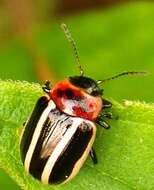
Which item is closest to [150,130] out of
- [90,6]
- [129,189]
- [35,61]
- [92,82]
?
[129,189]

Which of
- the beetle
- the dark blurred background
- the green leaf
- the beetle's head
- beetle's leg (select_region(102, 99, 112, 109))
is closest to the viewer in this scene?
the green leaf

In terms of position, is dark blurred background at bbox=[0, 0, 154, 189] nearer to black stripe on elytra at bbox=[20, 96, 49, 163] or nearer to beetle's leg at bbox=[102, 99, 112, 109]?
beetle's leg at bbox=[102, 99, 112, 109]

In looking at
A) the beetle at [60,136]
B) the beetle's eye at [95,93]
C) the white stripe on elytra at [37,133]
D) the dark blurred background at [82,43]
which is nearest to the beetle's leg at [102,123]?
the beetle at [60,136]

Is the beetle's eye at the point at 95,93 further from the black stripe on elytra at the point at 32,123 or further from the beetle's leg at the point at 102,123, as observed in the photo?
the black stripe on elytra at the point at 32,123

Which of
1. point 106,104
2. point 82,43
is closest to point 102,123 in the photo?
point 106,104

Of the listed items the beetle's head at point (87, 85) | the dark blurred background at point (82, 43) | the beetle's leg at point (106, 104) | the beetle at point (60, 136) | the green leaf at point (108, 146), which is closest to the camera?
the green leaf at point (108, 146)

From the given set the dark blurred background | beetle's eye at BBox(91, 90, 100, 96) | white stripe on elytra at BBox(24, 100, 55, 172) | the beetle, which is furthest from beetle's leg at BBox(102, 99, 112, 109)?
the dark blurred background

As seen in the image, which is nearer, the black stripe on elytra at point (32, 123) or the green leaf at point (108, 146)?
the green leaf at point (108, 146)

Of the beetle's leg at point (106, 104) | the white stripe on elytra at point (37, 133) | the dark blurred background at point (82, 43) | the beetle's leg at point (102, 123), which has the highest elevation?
the white stripe on elytra at point (37, 133)

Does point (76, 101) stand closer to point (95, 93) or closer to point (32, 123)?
point (95, 93)
